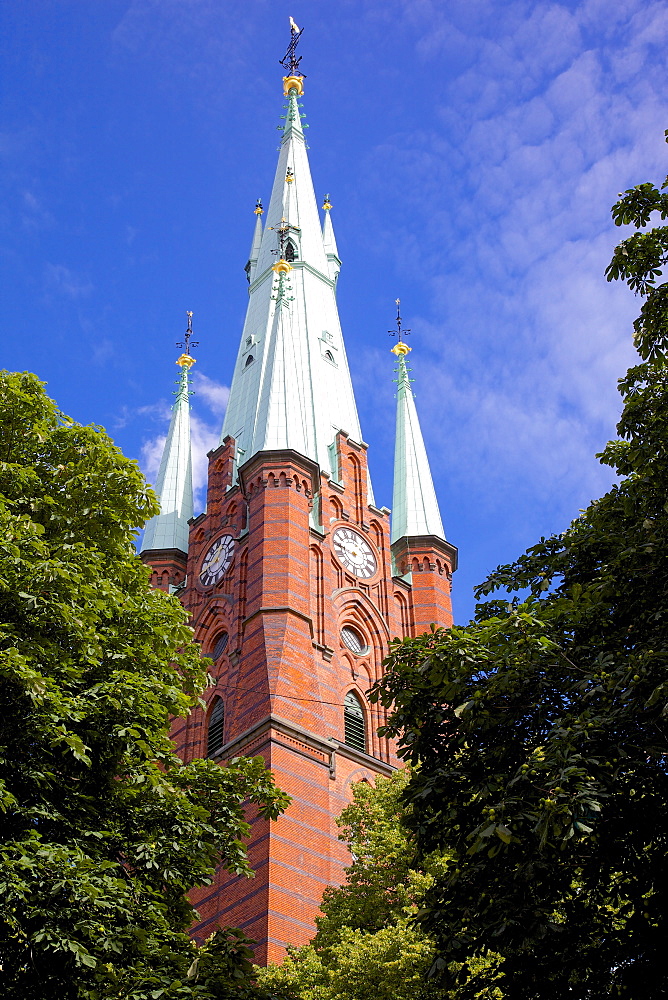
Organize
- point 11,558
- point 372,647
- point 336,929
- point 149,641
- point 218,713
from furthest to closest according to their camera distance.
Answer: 1. point 372,647
2. point 218,713
3. point 336,929
4. point 149,641
5. point 11,558

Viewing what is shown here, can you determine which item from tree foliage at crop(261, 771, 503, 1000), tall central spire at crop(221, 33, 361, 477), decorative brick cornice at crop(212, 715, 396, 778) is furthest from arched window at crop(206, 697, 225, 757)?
tree foliage at crop(261, 771, 503, 1000)

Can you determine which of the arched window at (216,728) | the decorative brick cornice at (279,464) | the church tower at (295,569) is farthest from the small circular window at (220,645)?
the decorative brick cornice at (279,464)

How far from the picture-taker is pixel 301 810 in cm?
3036

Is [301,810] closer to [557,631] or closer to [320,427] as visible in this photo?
[320,427]

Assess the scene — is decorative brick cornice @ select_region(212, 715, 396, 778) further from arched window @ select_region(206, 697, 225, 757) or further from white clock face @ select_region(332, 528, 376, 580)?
white clock face @ select_region(332, 528, 376, 580)

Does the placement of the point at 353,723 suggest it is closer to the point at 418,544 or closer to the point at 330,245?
the point at 418,544

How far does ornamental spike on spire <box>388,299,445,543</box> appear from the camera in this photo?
42.9m

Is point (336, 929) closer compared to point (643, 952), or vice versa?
Answer: point (643, 952)

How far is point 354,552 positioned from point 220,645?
5.64 m

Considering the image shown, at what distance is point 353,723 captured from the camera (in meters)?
35.5

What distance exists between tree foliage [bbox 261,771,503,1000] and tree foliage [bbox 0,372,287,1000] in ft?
16.7

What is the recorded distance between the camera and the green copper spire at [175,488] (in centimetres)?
4281

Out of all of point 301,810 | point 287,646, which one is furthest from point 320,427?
point 301,810

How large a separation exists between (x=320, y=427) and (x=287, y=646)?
1167 cm
